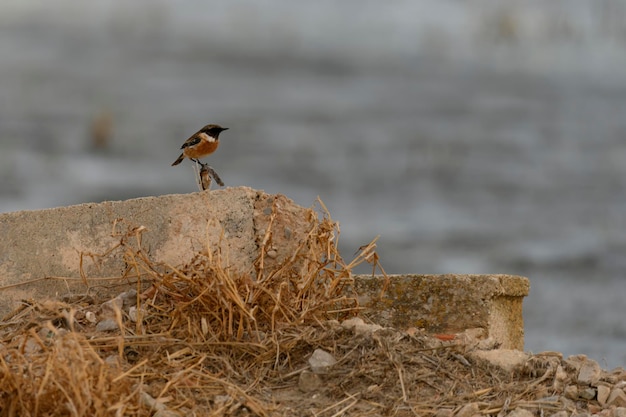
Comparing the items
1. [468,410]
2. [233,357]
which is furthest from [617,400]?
[233,357]

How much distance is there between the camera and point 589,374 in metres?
4.96

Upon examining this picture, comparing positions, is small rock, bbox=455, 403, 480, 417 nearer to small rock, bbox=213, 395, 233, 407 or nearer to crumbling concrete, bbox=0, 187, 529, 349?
small rock, bbox=213, 395, 233, 407

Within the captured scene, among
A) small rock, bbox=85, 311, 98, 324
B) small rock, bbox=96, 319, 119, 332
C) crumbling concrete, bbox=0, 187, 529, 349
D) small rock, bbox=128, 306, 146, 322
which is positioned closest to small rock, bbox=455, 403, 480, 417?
crumbling concrete, bbox=0, 187, 529, 349

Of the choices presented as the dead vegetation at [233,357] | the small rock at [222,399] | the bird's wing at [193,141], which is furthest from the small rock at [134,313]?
the bird's wing at [193,141]

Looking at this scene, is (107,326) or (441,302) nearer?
(107,326)

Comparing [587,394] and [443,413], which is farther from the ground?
[587,394]

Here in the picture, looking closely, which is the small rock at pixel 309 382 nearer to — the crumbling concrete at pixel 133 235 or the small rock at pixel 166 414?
the small rock at pixel 166 414

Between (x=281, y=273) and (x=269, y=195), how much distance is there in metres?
0.63

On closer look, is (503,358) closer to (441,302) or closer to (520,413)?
(520,413)

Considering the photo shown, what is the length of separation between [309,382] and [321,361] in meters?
0.12

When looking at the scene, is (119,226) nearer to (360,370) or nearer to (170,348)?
(170,348)

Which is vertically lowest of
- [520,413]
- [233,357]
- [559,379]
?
[520,413]

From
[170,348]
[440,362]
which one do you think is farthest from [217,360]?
[440,362]

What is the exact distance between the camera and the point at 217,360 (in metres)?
4.75
